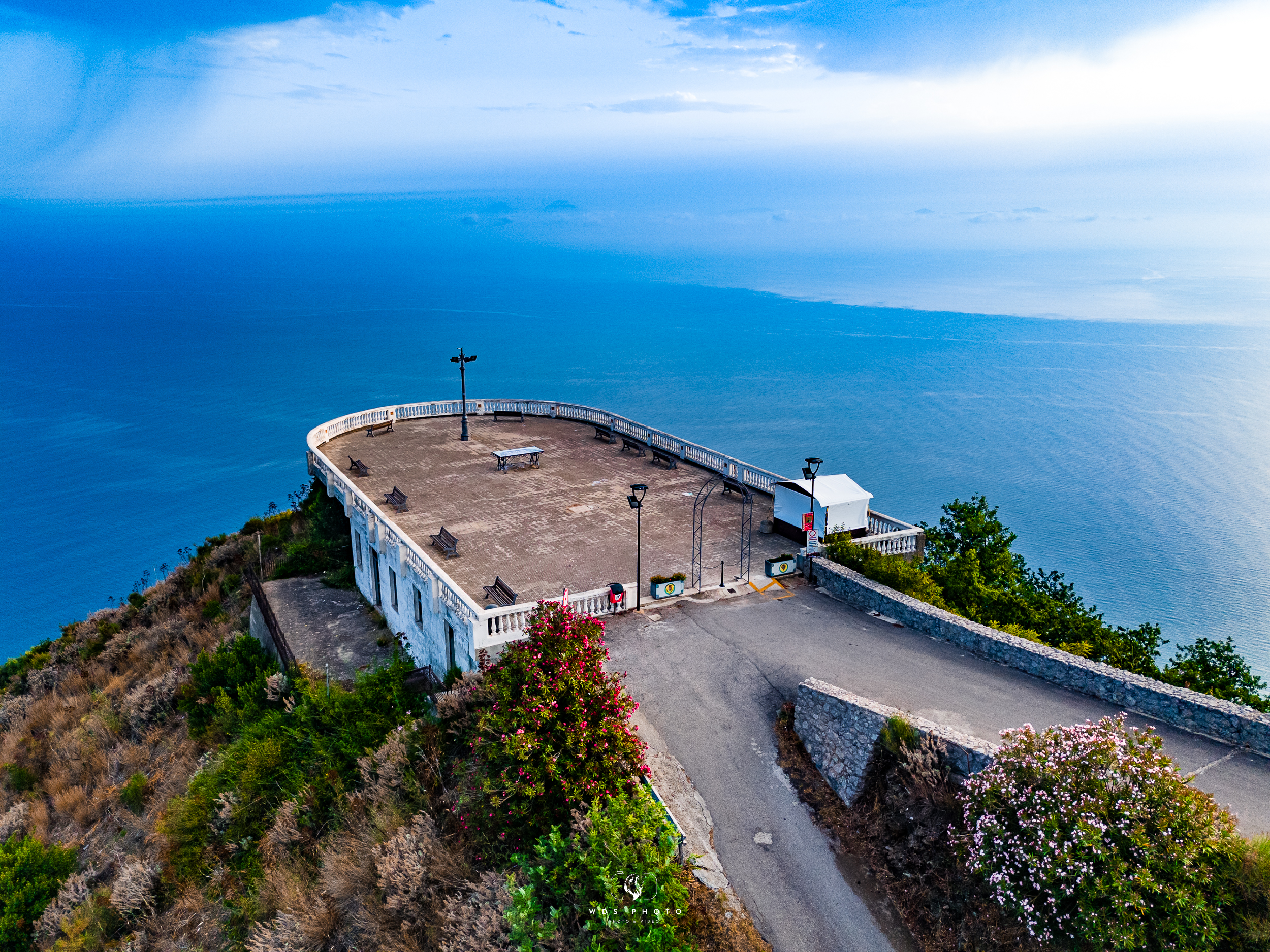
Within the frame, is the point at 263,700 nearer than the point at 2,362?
Yes

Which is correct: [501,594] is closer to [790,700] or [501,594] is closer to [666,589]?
[666,589]

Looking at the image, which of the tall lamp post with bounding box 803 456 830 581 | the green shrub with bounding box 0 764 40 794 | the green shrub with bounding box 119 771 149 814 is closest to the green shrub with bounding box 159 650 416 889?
the green shrub with bounding box 119 771 149 814

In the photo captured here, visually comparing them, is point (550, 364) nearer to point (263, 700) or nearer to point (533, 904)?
point (263, 700)

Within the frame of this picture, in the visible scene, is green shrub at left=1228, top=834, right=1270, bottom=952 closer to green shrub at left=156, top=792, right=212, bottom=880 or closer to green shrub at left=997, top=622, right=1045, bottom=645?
green shrub at left=997, top=622, right=1045, bottom=645

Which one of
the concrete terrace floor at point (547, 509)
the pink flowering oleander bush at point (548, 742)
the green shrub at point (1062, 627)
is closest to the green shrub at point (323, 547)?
the concrete terrace floor at point (547, 509)

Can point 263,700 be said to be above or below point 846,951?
below

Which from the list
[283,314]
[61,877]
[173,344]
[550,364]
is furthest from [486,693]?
[283,314]
